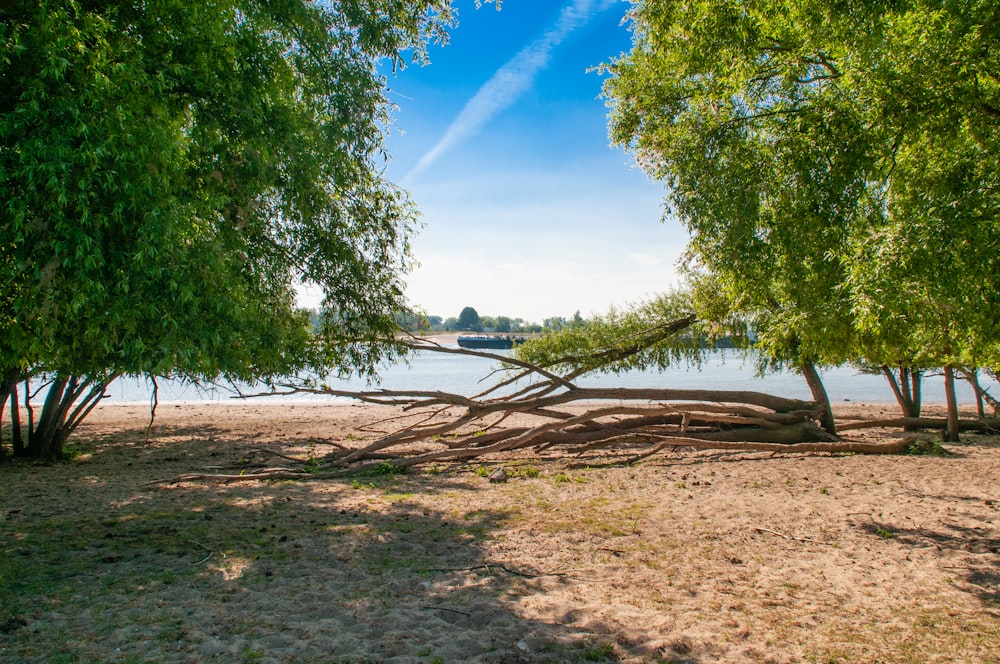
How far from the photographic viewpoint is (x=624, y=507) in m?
8.27

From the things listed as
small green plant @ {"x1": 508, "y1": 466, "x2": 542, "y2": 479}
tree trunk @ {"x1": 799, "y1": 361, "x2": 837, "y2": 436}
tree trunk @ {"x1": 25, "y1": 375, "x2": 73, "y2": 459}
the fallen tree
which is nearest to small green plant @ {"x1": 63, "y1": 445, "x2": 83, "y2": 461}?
tree trunk @ {"x1": 25, "y1": 375, "x2": 73, "y2": 459}

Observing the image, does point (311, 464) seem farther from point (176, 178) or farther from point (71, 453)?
point (176, 178)

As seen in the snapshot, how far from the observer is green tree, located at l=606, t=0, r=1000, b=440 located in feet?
18.5

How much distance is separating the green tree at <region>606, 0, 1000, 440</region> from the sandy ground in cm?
228

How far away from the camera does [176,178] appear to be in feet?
18.1

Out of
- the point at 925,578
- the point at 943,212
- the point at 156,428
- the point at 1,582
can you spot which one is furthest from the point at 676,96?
the point at 156,428

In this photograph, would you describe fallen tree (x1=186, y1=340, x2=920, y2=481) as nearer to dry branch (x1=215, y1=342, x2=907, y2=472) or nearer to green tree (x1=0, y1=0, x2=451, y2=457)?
dry branch (x1=215, y1=342, x2=907, y2=472)

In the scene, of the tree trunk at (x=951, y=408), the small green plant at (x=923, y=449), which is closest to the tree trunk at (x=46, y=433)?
the small green plant at (x=923, y=449)

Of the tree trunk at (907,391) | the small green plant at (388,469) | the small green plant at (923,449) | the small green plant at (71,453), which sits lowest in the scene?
the small green plant at (923,449)

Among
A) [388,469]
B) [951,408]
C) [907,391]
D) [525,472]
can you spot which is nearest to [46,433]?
[388,469]

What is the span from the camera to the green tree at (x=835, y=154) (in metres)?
5.65

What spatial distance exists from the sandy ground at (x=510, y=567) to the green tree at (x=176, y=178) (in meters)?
1.87

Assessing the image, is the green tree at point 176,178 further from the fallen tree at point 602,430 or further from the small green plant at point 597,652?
the small green plant at point 597,652

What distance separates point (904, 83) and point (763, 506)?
5.26 m
